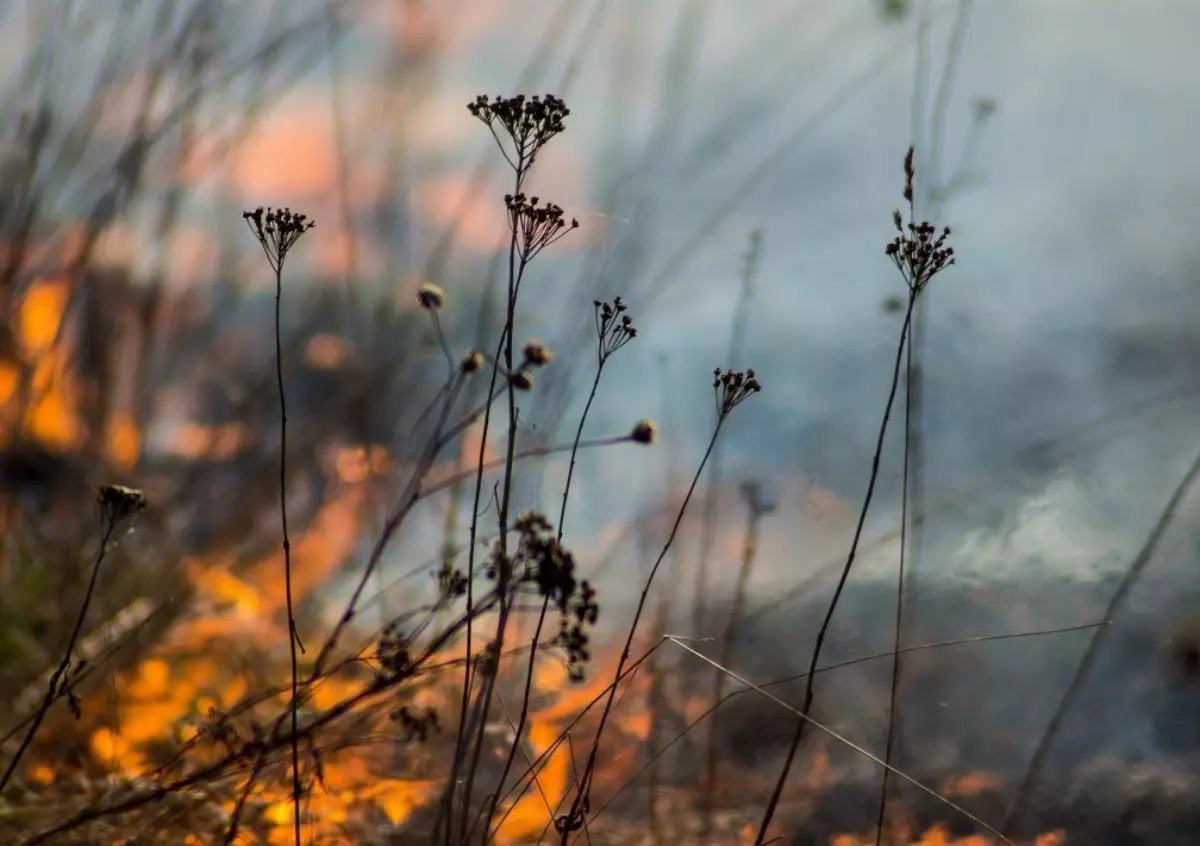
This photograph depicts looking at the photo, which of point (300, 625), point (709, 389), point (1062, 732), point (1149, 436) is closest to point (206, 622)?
point (300, 625)

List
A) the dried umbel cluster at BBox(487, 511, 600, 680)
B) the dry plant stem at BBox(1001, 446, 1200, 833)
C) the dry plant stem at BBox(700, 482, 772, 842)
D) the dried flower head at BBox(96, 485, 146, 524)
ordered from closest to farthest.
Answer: the dried umbel cluster at BBox(487, 511, 600, 680) < the dried flower head at BBox(96, 485, 146, 524) < the dry plant stem at BBox(1001, 446, 1200, 833) < the dry plant stem at BBox(700, 482, 772, 842)

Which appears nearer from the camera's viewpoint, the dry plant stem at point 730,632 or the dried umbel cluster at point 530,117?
the dried umbel cluster at point 530,117

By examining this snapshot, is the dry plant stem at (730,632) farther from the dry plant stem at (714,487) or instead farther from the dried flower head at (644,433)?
the dried flower head at (644,433)

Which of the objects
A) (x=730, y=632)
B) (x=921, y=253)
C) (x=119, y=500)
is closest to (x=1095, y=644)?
(x=730, y=632)

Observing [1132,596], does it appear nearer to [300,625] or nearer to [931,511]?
[931,511]

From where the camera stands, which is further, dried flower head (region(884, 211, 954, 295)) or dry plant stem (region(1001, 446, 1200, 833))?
dry plant stem (region(1001, 446, 1200, 833))

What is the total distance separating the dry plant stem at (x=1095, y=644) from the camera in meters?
1.12

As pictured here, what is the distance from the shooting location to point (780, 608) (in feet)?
4.63

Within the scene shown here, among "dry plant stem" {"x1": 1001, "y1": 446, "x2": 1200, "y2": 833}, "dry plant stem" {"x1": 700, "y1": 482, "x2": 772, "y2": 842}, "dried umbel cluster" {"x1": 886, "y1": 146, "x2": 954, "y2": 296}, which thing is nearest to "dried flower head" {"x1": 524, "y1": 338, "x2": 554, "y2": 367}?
"dried umbel cluster" {"x1": 886, "y1": 146, "x2": 954, "y2": 296}

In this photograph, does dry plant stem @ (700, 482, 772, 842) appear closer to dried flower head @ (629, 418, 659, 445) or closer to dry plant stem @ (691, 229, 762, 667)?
dry plant stem @ (691, 229, 762, 667)

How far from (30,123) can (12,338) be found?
1.18 ft

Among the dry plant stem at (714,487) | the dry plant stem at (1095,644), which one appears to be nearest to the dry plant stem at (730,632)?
the dry plant stem at (714,487)

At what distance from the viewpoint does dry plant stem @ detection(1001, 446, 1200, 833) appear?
3.69 feet

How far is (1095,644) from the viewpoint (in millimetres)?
1183
